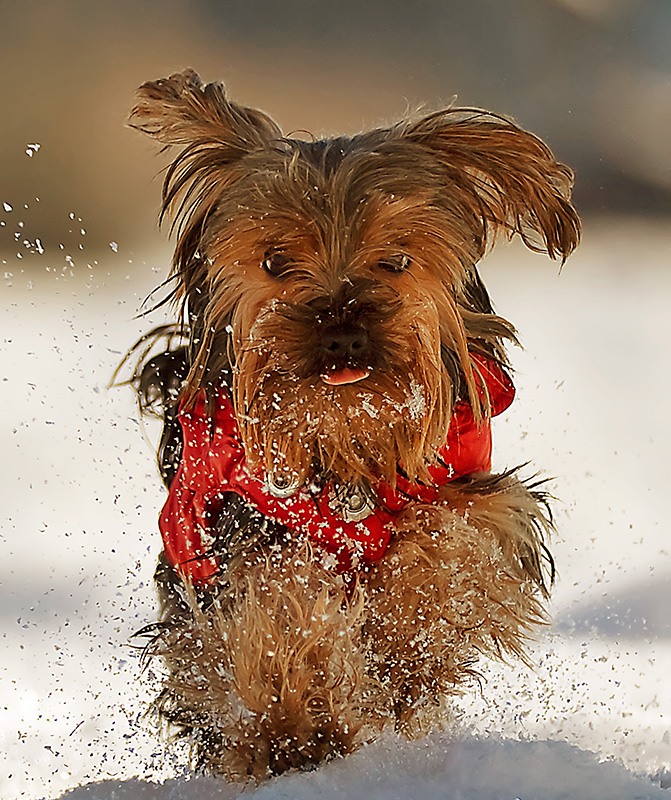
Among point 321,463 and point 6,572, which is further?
point 6,572

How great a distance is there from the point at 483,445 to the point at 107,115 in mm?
1575

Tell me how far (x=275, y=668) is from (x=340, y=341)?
1.94ft

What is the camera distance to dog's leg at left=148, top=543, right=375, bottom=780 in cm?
146

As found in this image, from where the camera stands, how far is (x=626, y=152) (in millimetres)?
2732

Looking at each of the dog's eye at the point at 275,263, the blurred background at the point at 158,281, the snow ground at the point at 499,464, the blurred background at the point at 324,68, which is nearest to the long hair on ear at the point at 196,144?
the dog's eye at the point at 275,263

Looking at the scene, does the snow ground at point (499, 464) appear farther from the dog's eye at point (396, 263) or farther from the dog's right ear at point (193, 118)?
the dog's eye at point (396, 263)

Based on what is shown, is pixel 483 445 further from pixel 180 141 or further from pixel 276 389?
pixel 180 141

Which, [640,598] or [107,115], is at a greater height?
[107,115]

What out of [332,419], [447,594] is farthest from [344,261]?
[447,594]

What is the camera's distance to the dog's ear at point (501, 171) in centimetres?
163

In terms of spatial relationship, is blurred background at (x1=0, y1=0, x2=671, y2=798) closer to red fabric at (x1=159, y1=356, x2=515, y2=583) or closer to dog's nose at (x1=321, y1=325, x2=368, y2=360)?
red fabric at (x1=159, y1=356, x2=515, y2=583)

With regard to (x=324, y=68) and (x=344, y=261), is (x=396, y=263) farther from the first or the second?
(x=324, y=68)

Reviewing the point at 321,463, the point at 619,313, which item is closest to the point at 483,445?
the point at 321,463

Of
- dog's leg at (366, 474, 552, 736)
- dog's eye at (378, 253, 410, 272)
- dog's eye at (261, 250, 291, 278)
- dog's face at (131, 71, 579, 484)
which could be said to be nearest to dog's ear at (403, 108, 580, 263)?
dog's face at (131, 71, 579, 484)
